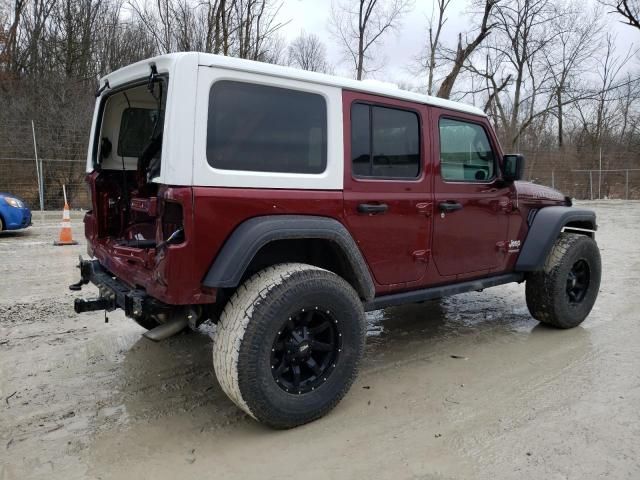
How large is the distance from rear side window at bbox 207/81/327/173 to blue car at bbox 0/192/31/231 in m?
9.04

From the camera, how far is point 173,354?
4031 millimetres

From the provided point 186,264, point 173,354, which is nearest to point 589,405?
point 186,264

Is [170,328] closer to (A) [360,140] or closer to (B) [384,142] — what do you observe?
(A) [360,140]

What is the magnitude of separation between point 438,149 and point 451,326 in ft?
6.32

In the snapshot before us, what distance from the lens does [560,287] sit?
4539 mm

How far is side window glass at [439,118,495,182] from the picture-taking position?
12.7 ft

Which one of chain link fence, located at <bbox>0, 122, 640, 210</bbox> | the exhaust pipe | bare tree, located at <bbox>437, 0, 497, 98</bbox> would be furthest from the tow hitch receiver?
bare tree, located at <bbox>437, 0, 497, 98</bbox>

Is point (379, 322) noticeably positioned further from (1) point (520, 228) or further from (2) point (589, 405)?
(2) point (589, 405)

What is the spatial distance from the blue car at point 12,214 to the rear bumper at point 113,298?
7553 millimetres

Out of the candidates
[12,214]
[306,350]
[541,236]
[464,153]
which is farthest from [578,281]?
[12,214]

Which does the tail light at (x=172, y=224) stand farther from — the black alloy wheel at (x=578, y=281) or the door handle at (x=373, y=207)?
the black alloy wheel at (x=578, y=281)

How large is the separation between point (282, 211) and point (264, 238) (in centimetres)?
24

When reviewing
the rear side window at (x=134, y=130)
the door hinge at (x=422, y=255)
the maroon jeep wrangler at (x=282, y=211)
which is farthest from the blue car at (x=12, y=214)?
the door hinge at (x=422, y=255)

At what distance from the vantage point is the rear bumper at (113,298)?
2.84 metres
